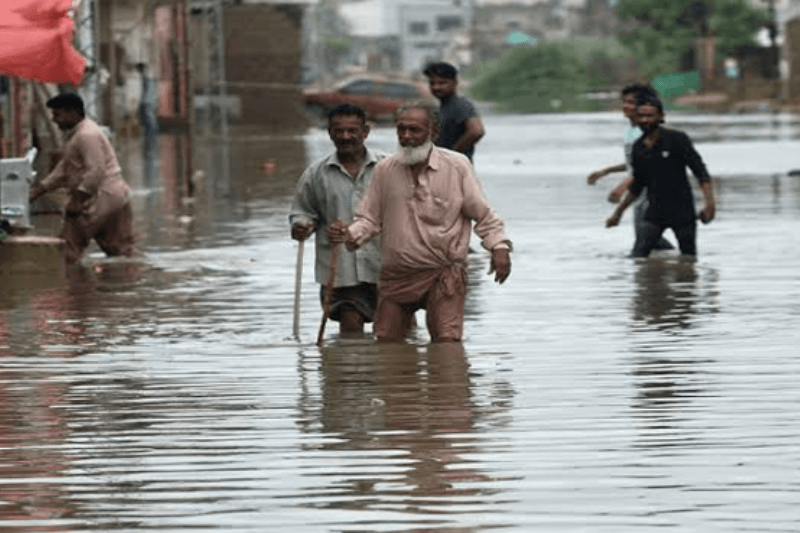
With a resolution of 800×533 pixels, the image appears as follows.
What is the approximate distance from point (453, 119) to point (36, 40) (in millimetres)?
3127

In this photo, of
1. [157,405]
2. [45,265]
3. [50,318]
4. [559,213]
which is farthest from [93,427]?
[559,213]

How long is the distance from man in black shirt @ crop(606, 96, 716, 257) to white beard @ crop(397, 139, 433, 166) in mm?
5705

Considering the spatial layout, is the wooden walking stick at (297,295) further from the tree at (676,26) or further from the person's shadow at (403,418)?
the tree at (676,26)

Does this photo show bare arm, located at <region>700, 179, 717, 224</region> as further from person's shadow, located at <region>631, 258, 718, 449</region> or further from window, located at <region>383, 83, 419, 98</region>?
window, located at <region>383, 83, 419, 98</region>

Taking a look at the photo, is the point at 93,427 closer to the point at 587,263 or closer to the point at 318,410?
the point at 318,410

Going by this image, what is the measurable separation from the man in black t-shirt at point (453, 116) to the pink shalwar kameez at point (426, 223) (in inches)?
210

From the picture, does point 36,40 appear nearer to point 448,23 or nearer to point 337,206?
point 337,206

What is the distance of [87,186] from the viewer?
1798 cm

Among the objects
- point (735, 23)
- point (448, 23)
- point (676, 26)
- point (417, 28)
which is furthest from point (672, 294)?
point (448, 23)

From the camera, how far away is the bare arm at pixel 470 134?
17.4 m

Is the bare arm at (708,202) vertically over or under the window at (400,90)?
over

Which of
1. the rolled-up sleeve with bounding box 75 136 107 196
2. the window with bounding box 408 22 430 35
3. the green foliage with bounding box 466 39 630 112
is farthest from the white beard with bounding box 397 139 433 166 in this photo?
the window with bounding box 408 22 430 35

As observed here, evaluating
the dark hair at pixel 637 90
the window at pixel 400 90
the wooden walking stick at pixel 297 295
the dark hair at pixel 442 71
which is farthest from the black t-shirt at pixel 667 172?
the window at pixel 400 90

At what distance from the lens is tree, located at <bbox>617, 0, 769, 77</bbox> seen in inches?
3627
